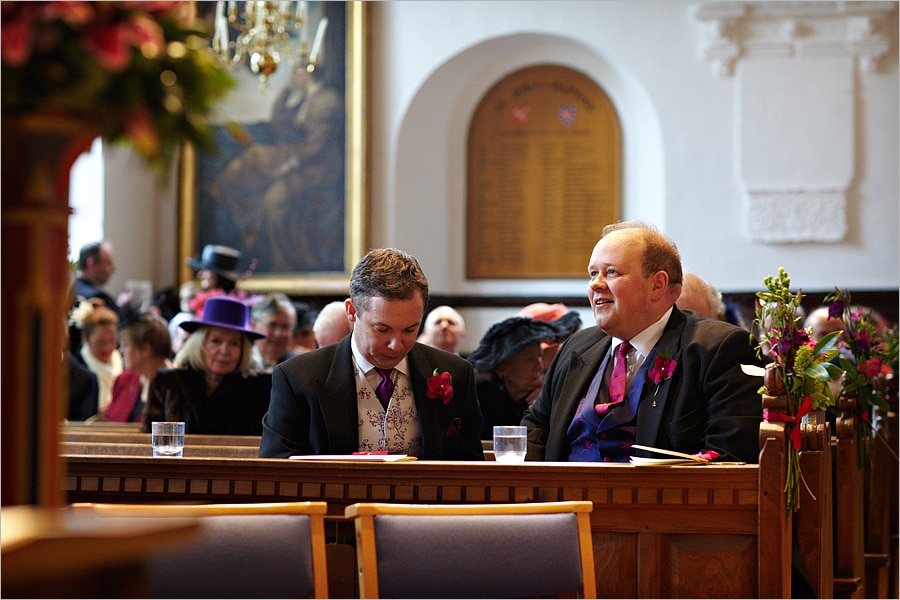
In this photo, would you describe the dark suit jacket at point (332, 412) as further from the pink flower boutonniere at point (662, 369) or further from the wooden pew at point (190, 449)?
the wooden pew at point (190, 449)

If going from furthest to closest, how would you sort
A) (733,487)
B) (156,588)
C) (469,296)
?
(469,296) < (733,487) < (156,588)

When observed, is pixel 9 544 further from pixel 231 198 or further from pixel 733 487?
pixel 231 198

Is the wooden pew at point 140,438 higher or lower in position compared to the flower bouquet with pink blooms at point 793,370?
lower

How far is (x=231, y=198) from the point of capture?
11.2 m

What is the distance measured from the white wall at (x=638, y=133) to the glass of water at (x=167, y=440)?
23.8ft

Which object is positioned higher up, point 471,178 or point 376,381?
point 471,178

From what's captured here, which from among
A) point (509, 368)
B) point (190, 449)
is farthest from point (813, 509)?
point (190, 449)

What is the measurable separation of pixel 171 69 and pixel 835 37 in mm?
9574

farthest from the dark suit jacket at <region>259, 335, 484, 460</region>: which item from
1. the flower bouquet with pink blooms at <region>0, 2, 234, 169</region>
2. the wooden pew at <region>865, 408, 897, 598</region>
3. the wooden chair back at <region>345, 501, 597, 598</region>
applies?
the wooden pew at <region>865, 408, 897, 598</region>

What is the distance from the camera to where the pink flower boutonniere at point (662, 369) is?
3.75 meters

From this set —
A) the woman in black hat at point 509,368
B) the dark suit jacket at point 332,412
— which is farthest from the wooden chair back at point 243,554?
the woman in black hat at point 509,368

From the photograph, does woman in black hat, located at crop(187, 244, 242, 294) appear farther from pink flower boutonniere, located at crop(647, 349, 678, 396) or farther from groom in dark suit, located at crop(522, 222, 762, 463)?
pink flower boutonniere, located at crop(647, 349, 678, 396)

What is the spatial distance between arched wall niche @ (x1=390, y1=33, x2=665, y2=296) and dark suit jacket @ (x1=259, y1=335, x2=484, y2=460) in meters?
7.20

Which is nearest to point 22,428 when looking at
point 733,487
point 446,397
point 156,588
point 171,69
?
point 171,69
